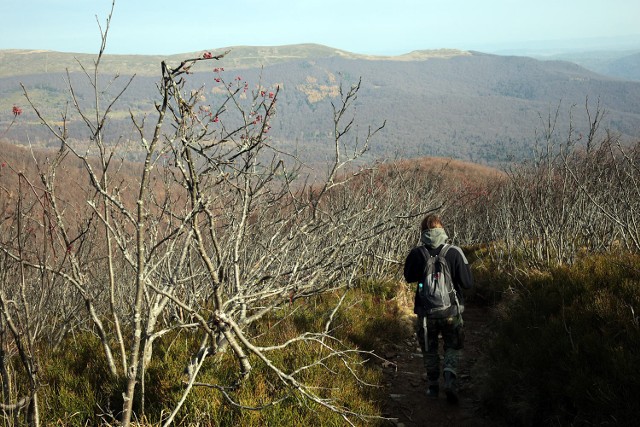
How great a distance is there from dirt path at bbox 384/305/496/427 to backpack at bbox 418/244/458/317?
80cm

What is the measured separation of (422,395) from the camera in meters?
4.49

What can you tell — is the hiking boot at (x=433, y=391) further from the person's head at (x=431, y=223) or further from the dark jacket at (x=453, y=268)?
the person's head at (x=431, y=223)

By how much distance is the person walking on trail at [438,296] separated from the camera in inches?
172

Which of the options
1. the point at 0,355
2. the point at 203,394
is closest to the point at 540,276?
the point at 203,394

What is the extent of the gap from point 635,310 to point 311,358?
2729 millimetres

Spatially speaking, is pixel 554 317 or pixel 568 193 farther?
pixel 568 193

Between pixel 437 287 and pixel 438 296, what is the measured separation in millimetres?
87

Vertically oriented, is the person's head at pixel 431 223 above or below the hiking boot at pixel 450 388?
above

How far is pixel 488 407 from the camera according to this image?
398 centimetres

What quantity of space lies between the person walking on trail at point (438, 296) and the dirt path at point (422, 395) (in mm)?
166

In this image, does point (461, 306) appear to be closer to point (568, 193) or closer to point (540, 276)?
point (540, 276)

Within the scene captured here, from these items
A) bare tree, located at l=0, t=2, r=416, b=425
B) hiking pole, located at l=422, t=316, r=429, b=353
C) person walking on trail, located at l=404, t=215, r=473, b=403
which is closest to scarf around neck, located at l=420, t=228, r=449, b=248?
person walking on trail, located at l=404, t=215, r=473, b=403

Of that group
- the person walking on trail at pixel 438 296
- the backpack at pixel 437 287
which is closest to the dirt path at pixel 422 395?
the person walking on trail at pixel 438 296

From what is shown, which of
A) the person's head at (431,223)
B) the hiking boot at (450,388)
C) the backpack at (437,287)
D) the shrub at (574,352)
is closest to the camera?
the shrub at (574,352)
